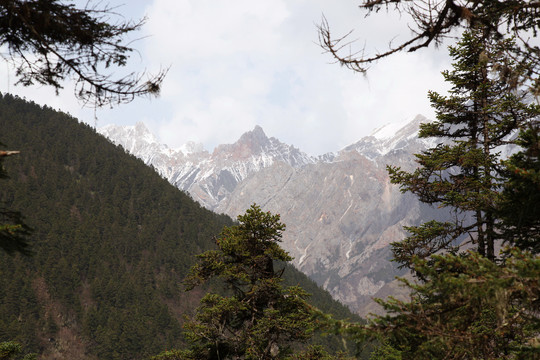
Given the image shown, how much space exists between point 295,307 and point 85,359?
4435 inches

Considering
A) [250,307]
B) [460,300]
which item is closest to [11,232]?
[460,300]

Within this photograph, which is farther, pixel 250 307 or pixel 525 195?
pixel 250 307

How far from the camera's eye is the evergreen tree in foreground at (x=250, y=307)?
39.0ft

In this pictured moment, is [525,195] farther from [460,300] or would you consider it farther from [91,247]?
[91,247]

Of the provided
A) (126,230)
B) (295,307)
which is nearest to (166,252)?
(126,230)

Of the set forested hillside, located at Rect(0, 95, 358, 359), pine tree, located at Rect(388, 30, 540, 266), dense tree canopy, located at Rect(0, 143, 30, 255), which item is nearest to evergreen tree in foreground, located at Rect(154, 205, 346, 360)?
pine tree, located at Rect(388, 30, 540, 266)

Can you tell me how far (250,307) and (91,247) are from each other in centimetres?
13913

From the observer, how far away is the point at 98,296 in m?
120

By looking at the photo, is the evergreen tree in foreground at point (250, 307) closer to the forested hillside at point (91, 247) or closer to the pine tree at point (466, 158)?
the pine tree at point (466, 158)

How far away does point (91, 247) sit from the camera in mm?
135125

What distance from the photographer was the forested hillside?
105 metres

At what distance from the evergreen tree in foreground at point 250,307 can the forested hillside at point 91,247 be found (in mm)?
79210

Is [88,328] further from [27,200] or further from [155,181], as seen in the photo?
[155,181]

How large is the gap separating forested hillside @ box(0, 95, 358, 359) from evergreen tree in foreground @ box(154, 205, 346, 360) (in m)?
79.2
